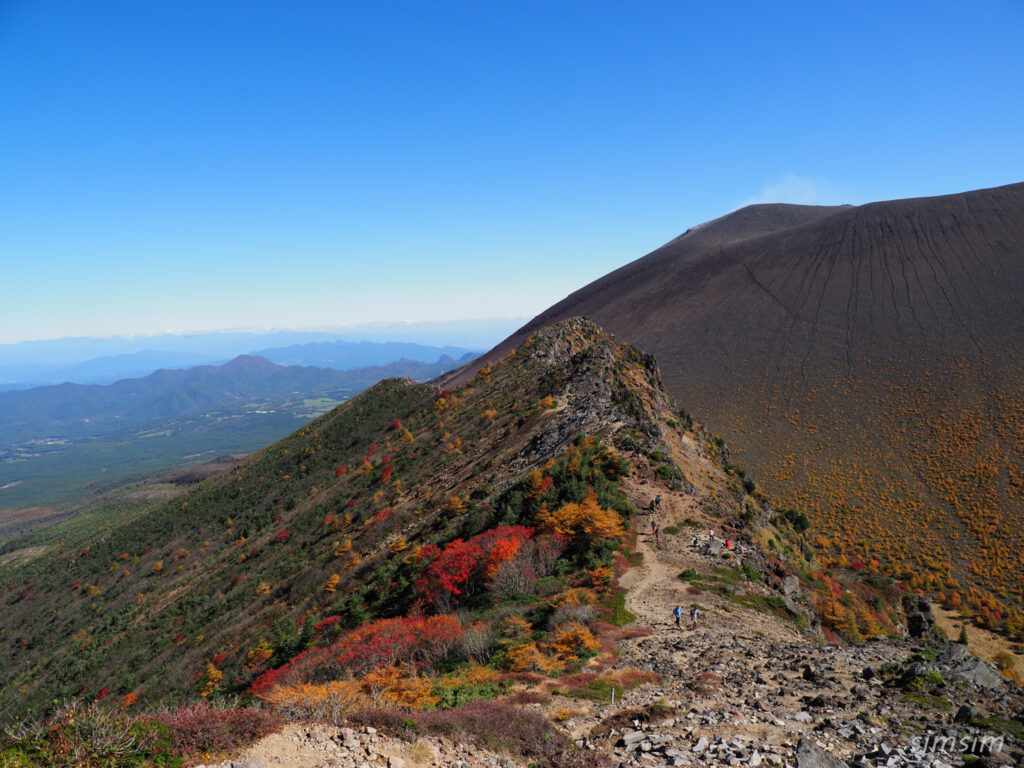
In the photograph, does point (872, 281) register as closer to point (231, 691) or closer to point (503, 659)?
point (503, 659)

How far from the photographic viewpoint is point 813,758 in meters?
7.42

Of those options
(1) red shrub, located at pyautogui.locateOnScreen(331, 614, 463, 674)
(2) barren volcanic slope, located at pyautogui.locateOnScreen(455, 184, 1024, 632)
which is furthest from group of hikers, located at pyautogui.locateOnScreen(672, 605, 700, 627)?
(2) barren volcanic slope, located at pyautogui.locateOnScreen(455, 184, 1024, 632)

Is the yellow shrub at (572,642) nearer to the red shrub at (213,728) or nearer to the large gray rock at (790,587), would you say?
the red shrub at (213,728)

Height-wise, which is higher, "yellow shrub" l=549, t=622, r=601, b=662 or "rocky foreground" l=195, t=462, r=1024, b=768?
"rocky foreground" l=195, t=462, r=1024, b=768

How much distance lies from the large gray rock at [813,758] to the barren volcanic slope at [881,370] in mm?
34722

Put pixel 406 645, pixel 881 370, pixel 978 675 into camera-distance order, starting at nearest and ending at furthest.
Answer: pixel 978 675
pixel 406 645
pixel 881 370

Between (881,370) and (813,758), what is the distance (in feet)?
224

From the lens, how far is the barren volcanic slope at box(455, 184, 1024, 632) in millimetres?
39031

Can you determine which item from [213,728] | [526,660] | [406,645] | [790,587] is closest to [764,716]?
[526,660]

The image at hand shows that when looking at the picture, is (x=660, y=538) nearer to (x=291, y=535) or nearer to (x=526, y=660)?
(x=526, y=660)

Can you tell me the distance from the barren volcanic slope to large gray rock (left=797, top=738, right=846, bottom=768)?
114 ft

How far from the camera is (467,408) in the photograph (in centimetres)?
4541

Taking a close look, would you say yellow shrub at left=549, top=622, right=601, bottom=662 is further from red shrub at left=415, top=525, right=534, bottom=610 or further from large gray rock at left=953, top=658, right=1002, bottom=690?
large gray rock at left=953, top=658, right=1002, bottom=690

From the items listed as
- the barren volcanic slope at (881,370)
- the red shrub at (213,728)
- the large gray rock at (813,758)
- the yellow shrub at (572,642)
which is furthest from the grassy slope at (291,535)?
the barren volcanic slope at (881,370)
